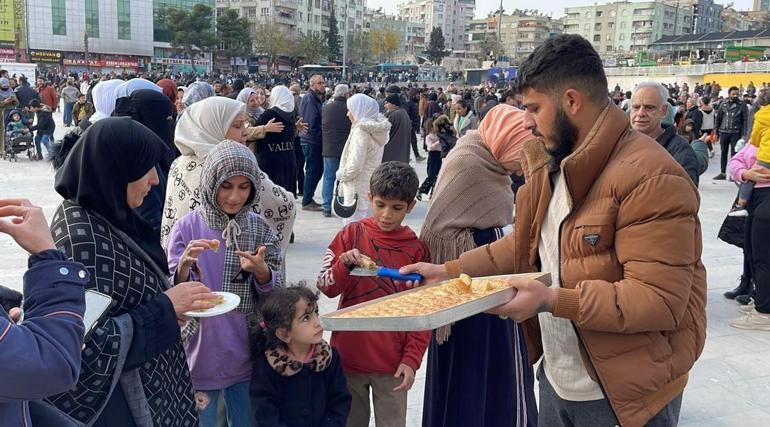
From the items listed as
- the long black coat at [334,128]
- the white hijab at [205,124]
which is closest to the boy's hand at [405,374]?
the white hijab at [205,124]

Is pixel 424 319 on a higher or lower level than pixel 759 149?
lower


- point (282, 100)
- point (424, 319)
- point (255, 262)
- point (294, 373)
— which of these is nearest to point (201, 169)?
point (255, 262)

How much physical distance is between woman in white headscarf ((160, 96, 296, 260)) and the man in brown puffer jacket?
62.4 inches

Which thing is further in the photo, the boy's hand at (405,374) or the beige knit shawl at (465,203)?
the beige knit shawl at (465,203)

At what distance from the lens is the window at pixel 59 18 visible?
65.8 m

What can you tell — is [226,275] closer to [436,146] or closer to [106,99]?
[106,99]

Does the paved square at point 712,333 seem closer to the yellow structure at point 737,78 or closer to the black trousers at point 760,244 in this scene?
the black trousers at point 760,244

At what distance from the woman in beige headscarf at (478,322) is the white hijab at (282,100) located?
4.76m

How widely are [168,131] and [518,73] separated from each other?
356 centimetres

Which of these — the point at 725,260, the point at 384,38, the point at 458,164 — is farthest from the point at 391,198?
the point at 384,38

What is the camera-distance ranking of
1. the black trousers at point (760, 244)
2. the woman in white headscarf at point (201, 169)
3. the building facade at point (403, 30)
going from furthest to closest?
the building facade at point (403, 30) → the black trousers at point (760, 244) → the woman in white headscarf at point (201, 169)

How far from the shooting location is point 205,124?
13.3ft

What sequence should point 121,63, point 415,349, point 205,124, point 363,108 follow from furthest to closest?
point 121,63 → point 363,108 → point 205,124 → point 415,349

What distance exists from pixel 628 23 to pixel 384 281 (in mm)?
136492
